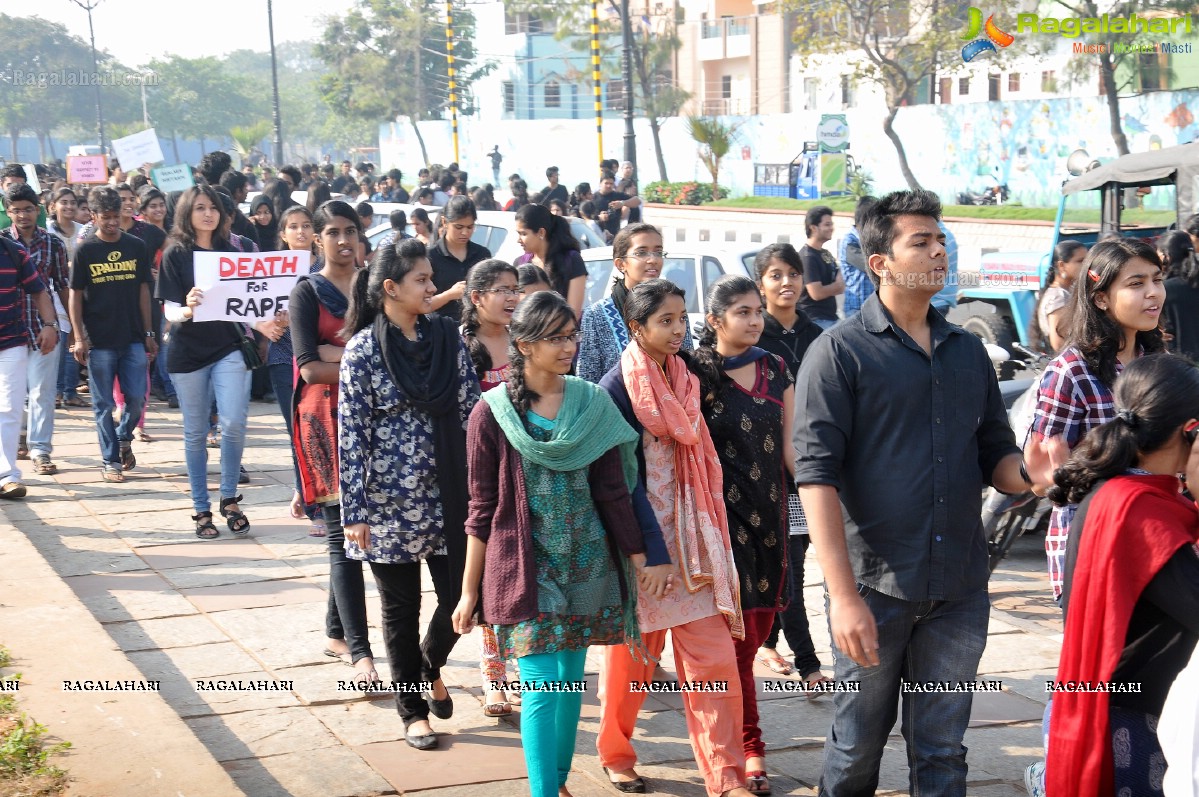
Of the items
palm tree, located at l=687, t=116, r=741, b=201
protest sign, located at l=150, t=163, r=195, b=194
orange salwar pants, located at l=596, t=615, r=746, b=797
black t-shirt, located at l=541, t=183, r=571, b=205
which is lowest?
orange salwar pants, located at l=596, t=615, r=746, b=797

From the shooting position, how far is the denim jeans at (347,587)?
16.8 feet

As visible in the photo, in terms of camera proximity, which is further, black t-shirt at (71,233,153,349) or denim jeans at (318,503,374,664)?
black t-shirt at (71,233,153,349)

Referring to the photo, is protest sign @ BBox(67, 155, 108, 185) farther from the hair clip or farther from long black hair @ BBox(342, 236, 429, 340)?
the hair clip

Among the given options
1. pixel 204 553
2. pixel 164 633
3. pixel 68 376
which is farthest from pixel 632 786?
pixel 68 376

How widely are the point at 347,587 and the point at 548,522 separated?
1437 mm

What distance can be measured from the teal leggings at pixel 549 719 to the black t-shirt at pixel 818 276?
5.42m

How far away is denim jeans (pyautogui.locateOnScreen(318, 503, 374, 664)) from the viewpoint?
5.12 metres

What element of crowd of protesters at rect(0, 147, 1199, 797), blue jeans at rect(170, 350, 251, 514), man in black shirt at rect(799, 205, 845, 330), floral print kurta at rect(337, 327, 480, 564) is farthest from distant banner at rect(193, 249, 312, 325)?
man in black shirt at rect(799, 205, 845, 330)

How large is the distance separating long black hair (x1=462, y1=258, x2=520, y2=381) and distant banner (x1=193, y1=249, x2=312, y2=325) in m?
2.36

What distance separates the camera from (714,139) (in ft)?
135

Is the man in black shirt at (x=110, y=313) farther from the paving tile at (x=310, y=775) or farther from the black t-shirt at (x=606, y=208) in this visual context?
the black t-shirt at (x=606, y=208)

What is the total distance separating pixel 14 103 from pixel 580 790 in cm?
8425

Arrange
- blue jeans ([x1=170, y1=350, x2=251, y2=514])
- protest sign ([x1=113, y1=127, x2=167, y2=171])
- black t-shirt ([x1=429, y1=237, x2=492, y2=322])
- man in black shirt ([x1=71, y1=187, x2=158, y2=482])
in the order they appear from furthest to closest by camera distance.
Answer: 1. protest sign ([x1=113, y1=127, x2=167, y2=171])
2. man in black shirt ([x1=71, y1=187, x2=158, y2=482])
3. black t-shirt ([x1=429, y1=237, x2=492, y2=322])
4. blue jeans ([x1=170, y1=350, x2=251, y2=514])

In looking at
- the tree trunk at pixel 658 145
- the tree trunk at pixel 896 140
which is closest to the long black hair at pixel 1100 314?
the tree trunk at pixel 896 140
